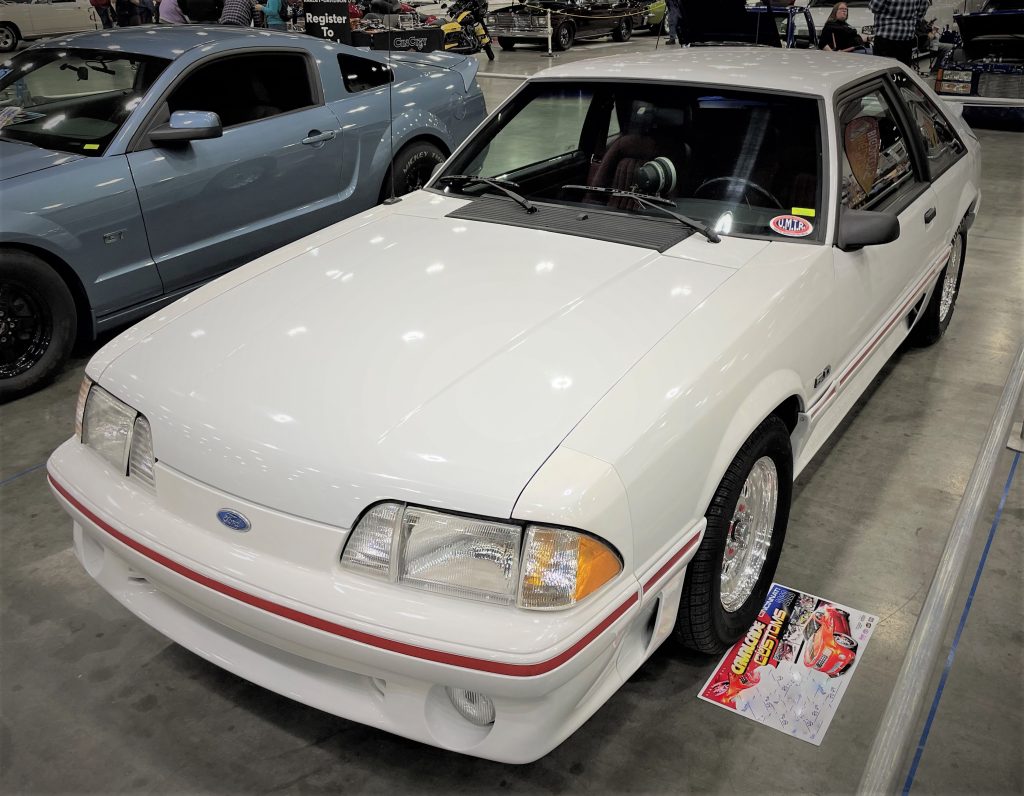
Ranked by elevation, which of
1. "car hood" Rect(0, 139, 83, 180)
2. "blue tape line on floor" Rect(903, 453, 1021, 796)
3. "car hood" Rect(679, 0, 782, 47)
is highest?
"car hood" Rect(679, 0, 782, 47)

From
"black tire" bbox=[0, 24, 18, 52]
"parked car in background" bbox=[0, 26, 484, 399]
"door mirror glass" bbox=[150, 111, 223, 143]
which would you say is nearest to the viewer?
"parked car in background" bbox=[0, 26, 484, 399]

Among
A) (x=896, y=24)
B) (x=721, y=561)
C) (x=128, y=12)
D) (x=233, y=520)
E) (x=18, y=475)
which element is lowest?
(x=18, y=475)

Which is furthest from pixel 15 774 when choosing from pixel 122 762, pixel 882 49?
pixel 882 49

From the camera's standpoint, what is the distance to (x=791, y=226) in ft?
8.33

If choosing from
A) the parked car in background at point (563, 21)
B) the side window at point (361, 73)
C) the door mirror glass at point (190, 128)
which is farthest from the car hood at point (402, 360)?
the parked car in background at point (563, 21)

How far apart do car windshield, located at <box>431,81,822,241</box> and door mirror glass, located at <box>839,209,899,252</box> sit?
0.08m

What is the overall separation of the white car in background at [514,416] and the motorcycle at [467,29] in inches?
501

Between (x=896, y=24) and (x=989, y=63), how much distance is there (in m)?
1.74

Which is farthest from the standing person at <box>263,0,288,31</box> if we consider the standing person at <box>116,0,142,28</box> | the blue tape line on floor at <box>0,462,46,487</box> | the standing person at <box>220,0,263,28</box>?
the blue tape line on floor at <box>0,462,46,487</box>

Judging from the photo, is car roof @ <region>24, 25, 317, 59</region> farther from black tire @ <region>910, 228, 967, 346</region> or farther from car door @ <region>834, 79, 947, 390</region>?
black tire @ <region>910, 228, 967, 346</region>

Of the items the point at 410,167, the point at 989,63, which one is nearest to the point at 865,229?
the point at 410,167

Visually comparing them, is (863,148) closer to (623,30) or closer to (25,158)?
(25,158)

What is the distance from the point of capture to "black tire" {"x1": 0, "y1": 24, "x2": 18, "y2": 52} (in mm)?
15295

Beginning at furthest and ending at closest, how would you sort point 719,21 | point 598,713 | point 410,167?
point 719,21 → point 410,167 → point 598,713
